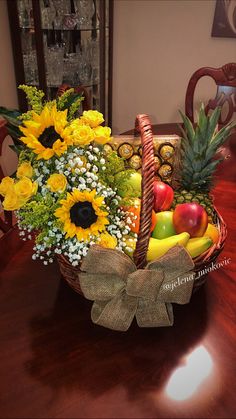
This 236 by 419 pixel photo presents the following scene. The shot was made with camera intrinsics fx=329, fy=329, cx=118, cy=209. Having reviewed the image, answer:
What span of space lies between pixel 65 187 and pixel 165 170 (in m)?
0.55

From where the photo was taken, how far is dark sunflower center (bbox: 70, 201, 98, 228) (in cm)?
60

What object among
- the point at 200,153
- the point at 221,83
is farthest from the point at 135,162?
the point at 221,83

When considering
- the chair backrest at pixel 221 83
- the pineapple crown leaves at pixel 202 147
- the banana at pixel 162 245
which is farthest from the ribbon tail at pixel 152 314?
the chair backrest at pixel 221 83

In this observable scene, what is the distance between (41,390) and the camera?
547mm

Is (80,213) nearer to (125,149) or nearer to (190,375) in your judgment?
(190,375)

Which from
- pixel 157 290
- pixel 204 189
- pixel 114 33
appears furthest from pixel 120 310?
pixel 114 33

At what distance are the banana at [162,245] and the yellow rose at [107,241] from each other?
0.11 metres

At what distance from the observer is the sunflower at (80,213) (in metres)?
0.60

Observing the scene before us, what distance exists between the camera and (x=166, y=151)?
3.59ft

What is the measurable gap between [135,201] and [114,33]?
2.57 meters

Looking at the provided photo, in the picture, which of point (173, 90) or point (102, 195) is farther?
point (173, 90)

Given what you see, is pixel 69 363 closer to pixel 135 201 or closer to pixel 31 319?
pixel 31 319

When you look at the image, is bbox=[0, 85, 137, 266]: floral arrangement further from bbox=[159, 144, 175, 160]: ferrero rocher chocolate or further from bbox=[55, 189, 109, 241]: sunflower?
bbox=[159, 144, 175, 160]: ferrero rocher chocolate

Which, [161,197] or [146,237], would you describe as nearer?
[146,237]
